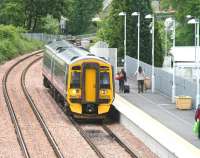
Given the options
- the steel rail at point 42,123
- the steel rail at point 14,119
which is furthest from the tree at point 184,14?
the steel rail at point 42,123

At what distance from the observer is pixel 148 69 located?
138ft

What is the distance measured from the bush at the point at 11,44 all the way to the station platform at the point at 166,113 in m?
24.4

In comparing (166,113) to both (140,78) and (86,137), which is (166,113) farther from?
(140,78)

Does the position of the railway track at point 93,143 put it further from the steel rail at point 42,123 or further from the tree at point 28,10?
the tree at point 28,10

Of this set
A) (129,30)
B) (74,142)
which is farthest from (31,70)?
(74,142)

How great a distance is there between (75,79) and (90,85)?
695mm

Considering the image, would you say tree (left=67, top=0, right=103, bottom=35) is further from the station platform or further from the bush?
the station platform

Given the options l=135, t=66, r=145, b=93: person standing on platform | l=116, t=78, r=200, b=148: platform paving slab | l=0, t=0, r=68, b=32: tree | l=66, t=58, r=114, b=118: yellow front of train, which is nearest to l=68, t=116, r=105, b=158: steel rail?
l=66, t=58, r=114, b=118: yellow front of train

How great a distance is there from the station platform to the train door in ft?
8.02

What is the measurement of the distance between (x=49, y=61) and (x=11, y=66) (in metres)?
17.6

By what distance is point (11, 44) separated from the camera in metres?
66.6

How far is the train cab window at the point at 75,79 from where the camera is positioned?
29.4 metres

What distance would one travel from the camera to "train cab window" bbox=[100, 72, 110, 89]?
29.5 metres

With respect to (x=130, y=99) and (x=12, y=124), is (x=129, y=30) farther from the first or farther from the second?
(x=12, y=124)
